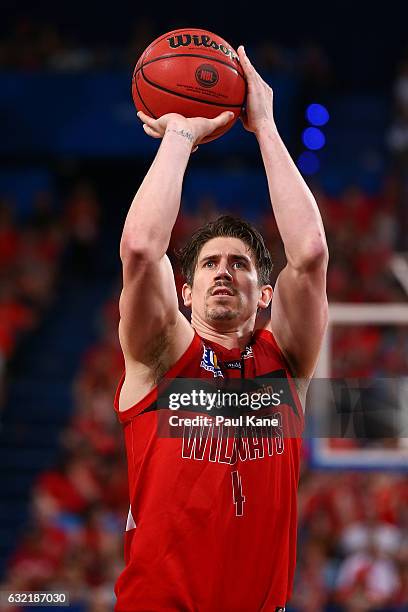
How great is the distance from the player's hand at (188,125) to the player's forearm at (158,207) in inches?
3.4

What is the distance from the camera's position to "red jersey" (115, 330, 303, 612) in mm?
2801

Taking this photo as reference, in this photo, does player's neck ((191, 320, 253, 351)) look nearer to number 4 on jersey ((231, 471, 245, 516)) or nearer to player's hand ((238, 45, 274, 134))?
number 4 on jersey ((231, 471, 245, 516))

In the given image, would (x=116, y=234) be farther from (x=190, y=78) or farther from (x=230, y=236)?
(x=230, y=236)

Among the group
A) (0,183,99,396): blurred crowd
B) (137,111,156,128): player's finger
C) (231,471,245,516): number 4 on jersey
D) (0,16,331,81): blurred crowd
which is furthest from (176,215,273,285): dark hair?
(0,16,331,81): blurred crowd

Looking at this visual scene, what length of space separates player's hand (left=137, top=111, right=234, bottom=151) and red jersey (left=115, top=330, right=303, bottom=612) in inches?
24.6

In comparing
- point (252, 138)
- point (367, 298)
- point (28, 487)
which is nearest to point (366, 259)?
Answer: point (367, 298)

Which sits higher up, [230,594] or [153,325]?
[153,325]

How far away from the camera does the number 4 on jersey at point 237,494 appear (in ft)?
9.34

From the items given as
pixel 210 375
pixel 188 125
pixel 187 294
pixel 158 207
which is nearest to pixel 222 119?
pixel 188 125

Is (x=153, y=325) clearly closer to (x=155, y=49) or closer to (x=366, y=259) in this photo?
(x=155, y=49)

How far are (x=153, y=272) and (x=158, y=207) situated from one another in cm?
19

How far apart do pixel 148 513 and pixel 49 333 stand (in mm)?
8774

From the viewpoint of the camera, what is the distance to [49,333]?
11477 mm

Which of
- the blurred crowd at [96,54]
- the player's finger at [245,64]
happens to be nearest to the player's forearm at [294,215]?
the player's finger at [245,64]
